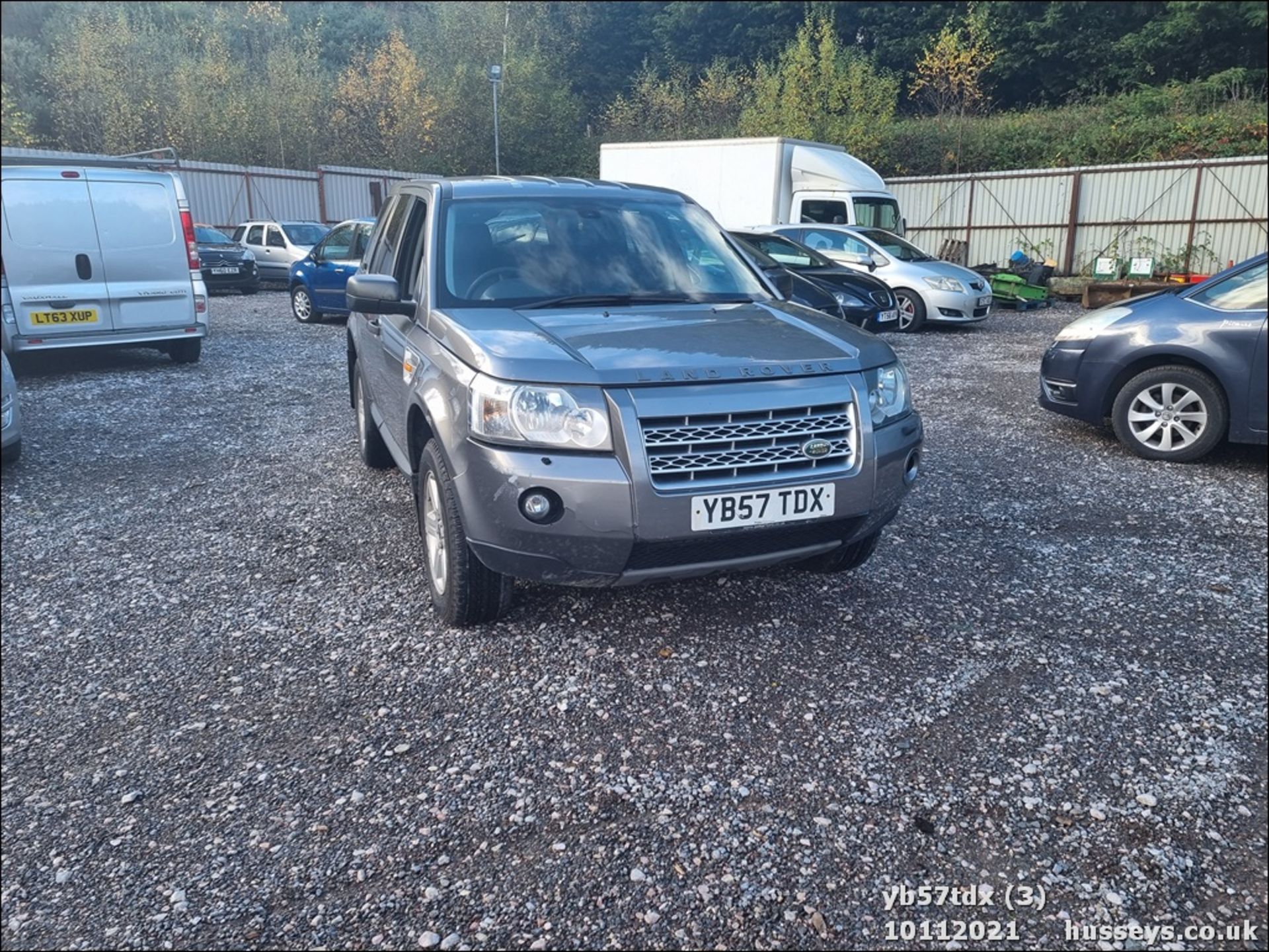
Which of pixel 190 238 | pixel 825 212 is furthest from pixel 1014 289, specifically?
pixel 190 238

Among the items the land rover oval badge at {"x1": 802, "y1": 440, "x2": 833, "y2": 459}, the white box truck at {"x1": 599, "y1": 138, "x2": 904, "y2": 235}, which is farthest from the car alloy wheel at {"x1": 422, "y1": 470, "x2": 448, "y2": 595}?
the white box truck at {"x1": 599, "y1": 138, "x2": 904, "y2": 235}

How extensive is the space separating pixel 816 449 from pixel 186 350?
879cm

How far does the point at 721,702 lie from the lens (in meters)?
3.12

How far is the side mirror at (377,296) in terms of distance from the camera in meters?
3.92

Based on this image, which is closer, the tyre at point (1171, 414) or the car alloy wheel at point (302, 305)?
the tyre at point (1171, 414)

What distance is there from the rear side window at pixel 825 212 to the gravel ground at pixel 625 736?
11.1 m

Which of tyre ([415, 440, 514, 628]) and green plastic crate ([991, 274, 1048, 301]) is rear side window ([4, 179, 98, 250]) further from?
green plastic crate ([991, 274, 1048, 301])

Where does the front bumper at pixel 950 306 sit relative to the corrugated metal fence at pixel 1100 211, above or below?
below

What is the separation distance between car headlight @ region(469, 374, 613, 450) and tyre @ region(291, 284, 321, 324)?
11459 millimetres

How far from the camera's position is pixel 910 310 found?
13.1 meters

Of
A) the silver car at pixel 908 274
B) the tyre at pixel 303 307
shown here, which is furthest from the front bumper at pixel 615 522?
the tyre at pixel 303 307

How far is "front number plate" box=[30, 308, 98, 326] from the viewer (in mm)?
8461

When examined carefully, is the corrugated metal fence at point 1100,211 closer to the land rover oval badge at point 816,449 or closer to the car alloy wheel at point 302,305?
the car alloy wheel at point 302,305

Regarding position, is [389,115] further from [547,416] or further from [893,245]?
[547,416]
